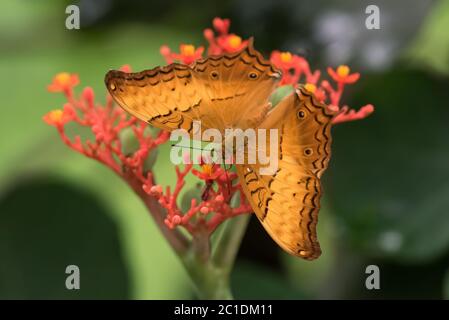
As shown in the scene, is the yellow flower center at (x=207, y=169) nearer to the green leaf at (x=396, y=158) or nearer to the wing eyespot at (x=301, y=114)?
the wing eyespot at (x=301, y=114)

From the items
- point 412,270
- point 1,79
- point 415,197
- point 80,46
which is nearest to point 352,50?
point 415,197

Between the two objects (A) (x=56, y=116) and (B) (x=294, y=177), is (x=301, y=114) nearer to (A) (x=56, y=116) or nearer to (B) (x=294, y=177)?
(B) (x=294, y=177)

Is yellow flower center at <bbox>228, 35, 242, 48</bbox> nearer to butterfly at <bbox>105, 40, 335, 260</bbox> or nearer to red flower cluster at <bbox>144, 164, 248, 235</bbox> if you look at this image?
butterfly at <bbox>105, 40, 335, 260</bbox>

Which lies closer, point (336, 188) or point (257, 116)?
point (257, 116)

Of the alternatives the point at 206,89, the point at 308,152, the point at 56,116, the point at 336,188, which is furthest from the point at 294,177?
the point at 336,188

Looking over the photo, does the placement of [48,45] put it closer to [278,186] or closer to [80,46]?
[80,46]
